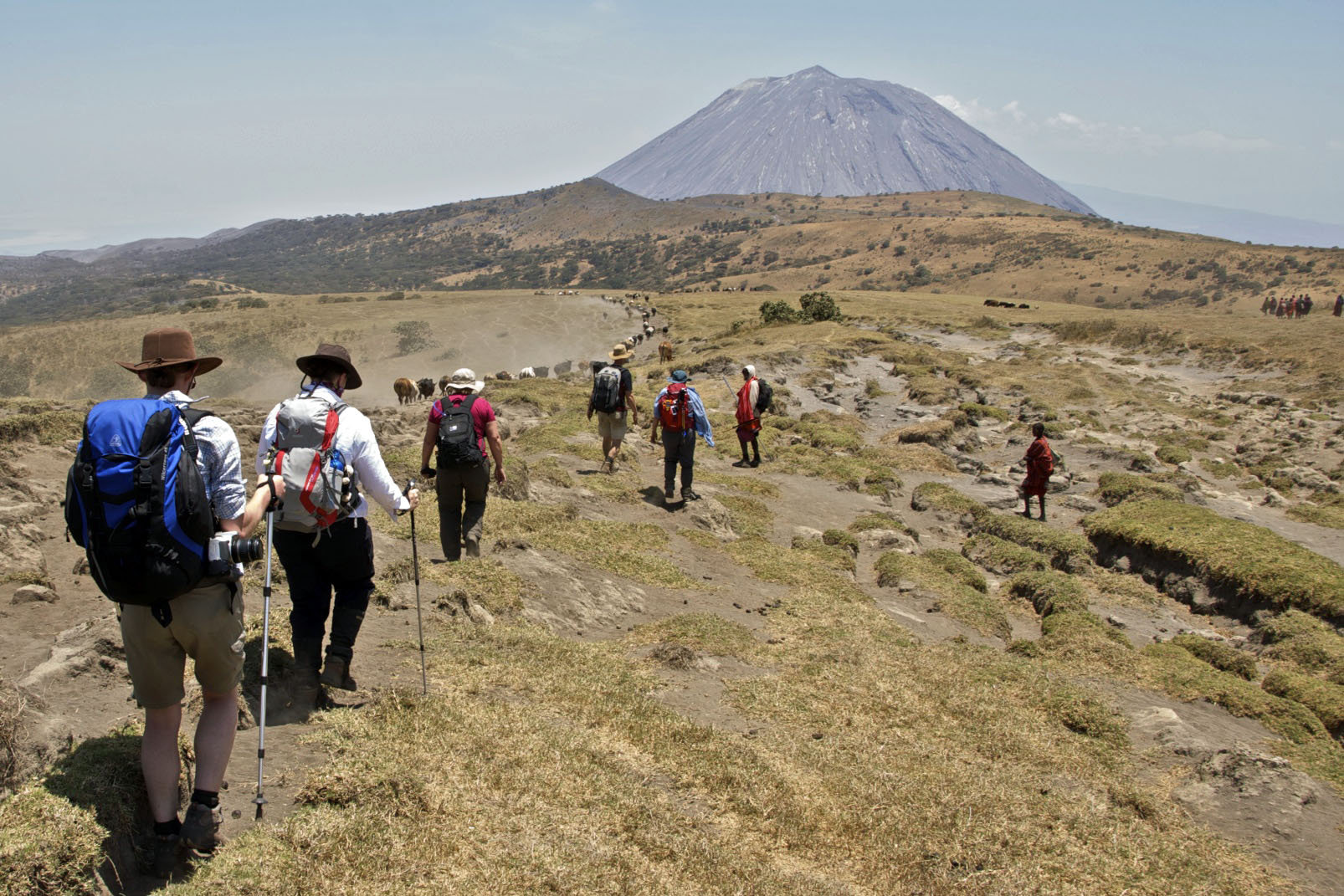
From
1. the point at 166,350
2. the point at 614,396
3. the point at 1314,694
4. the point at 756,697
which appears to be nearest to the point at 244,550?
the point at 166,350

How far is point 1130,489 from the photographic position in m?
17.0

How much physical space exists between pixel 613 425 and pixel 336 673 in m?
8.44

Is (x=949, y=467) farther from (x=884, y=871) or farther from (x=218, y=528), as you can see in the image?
(x=218, y=528)

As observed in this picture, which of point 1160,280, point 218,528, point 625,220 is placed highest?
point 625,220

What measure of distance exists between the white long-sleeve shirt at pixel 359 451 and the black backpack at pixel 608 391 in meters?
7.38

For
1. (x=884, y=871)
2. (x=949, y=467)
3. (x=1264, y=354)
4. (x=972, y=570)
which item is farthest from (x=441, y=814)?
(x=1264, y=354)

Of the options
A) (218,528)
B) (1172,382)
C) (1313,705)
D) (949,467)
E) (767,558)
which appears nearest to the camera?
(218,528)

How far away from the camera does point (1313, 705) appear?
322 inches

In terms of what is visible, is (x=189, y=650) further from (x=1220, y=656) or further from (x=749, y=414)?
(x=749, y=414)

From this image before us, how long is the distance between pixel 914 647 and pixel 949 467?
12.2 meters

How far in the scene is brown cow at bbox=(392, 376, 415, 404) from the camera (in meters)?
29.1

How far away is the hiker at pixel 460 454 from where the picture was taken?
25.4 ft

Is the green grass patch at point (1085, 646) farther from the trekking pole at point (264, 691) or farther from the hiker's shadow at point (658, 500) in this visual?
the trekking pole at point (264, 691)

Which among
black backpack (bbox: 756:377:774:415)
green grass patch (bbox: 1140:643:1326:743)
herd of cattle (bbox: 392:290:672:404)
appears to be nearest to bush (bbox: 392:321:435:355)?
herd of cattle (bbox: 392:290:672:404)
